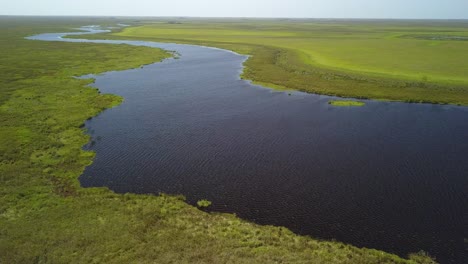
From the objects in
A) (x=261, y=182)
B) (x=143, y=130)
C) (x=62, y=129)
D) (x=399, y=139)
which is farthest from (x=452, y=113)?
(x=62, y=129)

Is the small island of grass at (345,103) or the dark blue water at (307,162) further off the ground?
the small island of grass at (345,103)

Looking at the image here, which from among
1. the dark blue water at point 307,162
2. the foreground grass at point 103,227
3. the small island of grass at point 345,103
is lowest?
the foreground grass at point 103,227

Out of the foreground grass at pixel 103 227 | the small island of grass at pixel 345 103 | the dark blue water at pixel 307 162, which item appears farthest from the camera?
the small island of grass at pixel 345 103

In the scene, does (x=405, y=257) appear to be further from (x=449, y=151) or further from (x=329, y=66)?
(x=329, y=66)

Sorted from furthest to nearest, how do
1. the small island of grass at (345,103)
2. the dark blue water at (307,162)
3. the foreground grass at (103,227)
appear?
the small island of grass at (345,103), the dark blue water at (307,162), the foreground grass at (103,227)

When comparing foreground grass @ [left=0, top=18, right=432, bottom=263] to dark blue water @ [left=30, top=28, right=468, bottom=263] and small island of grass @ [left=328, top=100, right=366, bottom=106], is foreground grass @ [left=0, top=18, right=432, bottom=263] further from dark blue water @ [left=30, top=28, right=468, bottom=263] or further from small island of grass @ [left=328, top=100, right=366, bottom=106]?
small island of grass @ [left=328, top=100, right=366, bottom=106]

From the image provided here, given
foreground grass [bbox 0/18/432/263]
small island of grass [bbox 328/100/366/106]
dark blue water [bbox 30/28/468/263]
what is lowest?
foreground grass [bbox 0/18/432/263]

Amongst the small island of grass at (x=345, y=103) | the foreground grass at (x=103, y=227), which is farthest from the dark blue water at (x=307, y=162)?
the foreground grass at (x=103, y=227)

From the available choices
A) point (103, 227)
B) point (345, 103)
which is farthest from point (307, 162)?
point (345, 103)

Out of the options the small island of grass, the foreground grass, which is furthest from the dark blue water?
the foreground grass

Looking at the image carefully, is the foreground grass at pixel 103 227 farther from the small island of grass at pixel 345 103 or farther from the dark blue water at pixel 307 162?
the small island of grass at pixel 345 103
